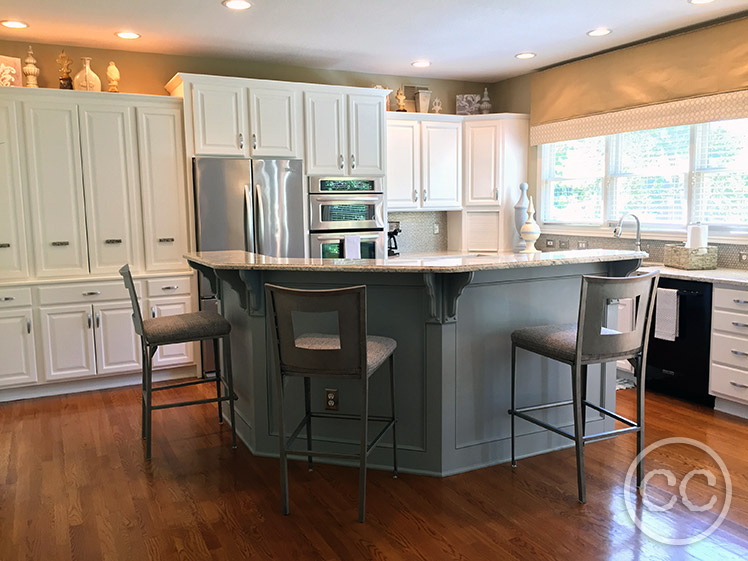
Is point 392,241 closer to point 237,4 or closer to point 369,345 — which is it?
point 237,4

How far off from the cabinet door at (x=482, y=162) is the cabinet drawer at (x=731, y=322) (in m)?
2.55

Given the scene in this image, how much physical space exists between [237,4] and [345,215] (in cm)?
198

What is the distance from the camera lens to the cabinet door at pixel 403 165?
5781 mm

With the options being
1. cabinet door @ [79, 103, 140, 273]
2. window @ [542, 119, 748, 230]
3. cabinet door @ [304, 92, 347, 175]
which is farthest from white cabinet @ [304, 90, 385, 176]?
window @ [542, 119, 748, 230]

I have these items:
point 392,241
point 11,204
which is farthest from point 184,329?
point 392,241

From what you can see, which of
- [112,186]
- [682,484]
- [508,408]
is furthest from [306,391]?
[112,186]

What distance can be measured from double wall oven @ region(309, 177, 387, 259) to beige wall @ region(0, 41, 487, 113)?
1.08m

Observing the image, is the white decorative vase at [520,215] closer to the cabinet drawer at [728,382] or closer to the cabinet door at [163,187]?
the cabinet drawer at [728,382]

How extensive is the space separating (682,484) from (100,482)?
9.16ft

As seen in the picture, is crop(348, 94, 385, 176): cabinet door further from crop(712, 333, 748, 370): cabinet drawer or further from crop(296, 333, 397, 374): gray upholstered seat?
crop(712, 333, 748, 370): cabinet drawer

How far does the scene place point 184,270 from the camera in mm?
4812

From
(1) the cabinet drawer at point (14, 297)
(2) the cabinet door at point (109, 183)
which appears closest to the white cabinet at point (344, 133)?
(2) the cabinet door at point (109, 183)

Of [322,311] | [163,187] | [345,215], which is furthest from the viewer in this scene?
[345,215]

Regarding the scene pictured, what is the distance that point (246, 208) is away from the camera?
15.8 feet
